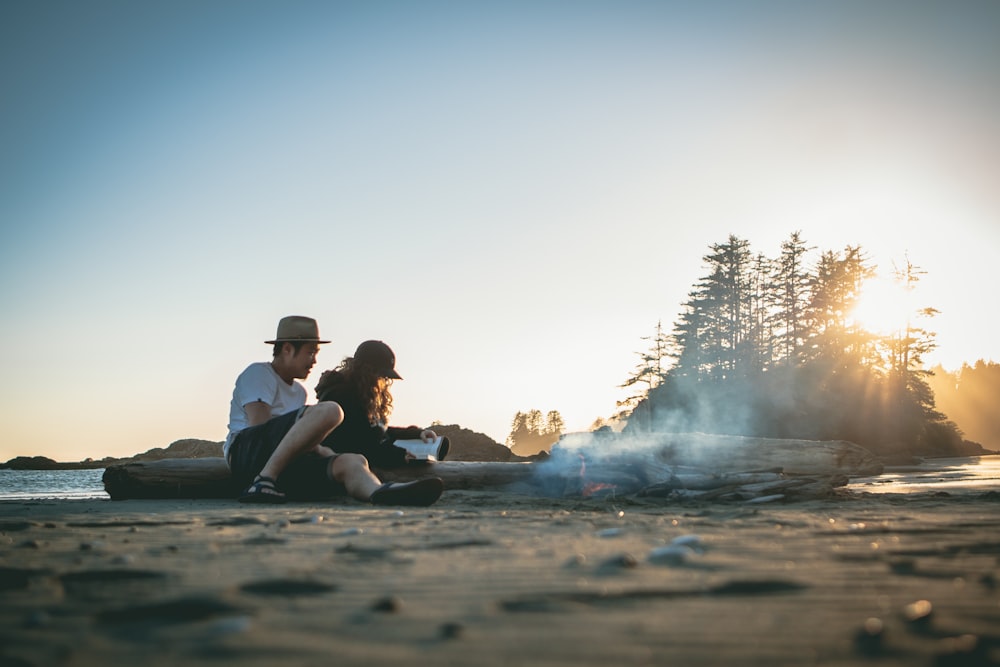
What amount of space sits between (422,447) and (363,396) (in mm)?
1397

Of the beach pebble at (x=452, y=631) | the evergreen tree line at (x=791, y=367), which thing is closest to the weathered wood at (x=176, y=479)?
the beach pebble at (x=452, y=631)

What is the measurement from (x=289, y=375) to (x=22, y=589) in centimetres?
462

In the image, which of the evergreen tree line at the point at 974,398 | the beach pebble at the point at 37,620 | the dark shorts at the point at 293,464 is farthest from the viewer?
the evergreen tree line at the point at 974,398

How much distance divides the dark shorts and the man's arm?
125mm

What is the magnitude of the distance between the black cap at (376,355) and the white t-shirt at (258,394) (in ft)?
2.64

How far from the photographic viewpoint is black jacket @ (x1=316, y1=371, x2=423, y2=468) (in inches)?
254

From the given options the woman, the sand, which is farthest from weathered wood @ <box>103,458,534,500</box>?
the sand

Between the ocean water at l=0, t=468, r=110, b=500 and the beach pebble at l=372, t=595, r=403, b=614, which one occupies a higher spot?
the beach pebble at l=372, t=595, r=403, b=614

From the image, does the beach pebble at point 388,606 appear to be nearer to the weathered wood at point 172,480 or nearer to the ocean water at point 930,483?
the weathered wood at point 172,480

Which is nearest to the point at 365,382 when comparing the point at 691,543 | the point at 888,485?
the point at 691,543

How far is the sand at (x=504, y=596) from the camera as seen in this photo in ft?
4.53

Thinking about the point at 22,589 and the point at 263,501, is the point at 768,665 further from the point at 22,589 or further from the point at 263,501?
the point at 263,501

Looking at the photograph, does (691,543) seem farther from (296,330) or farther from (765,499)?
(296,330)

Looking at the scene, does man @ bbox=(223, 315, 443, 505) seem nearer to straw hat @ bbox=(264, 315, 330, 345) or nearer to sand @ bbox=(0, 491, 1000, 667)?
straw hat @ bbox=(264, 315, 330, 345)
